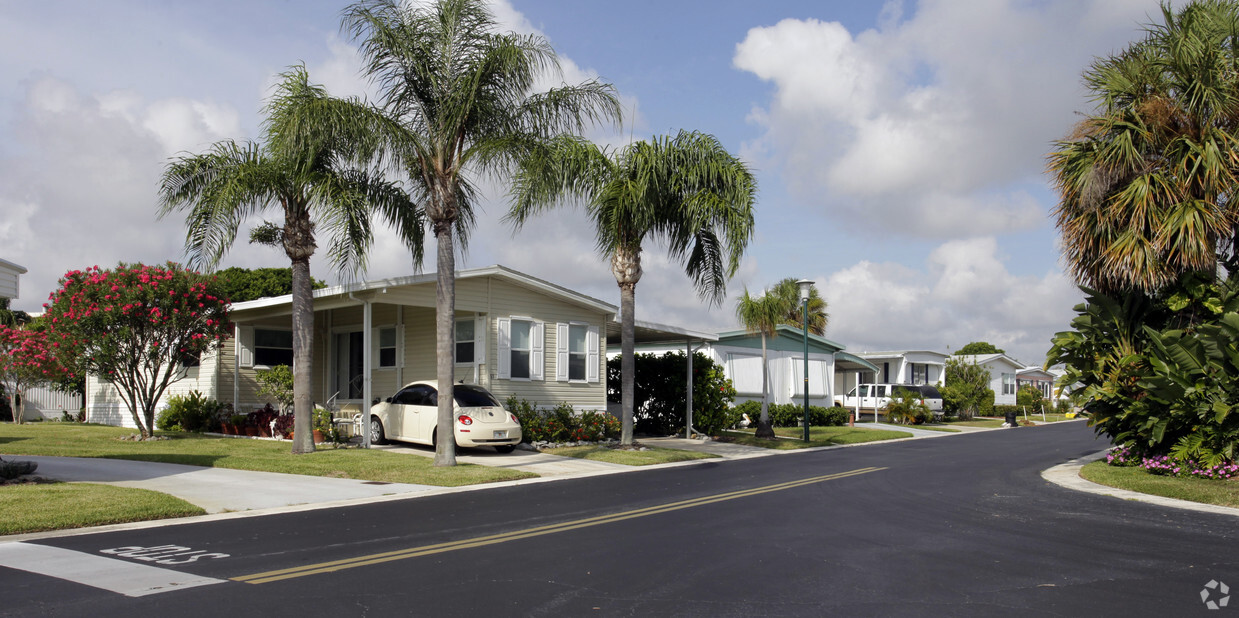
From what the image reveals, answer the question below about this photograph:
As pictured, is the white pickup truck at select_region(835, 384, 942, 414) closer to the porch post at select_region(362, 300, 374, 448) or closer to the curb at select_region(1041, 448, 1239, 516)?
the curb at select_region(1041, 448, 1239, 516)

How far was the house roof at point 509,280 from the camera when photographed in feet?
62.7

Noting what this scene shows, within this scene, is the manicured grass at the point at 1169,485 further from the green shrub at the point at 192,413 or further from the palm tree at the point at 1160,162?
the green shrub at the point at 192,413

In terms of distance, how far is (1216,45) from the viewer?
14000mm

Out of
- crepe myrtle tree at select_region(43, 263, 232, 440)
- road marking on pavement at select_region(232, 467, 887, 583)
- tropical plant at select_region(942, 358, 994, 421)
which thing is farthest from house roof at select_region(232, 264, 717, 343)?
tropical plant at select_region(942, 358, 994, 421)

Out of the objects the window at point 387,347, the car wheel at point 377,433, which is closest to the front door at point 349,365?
the window at point 387,347

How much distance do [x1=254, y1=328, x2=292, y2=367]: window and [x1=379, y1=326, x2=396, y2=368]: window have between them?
3.42m

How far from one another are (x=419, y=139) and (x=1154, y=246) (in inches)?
487

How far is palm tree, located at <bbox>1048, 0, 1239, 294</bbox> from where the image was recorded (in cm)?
1350

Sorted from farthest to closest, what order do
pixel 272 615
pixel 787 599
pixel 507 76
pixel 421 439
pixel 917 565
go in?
1. pixel 421 439
2. pixel 507 76
3. pixel 917 565
4. pixel 787 599
5. pixel 272 615

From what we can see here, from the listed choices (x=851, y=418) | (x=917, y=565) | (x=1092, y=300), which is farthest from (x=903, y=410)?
(x=917, y=565)

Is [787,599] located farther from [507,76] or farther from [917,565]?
[507,76]

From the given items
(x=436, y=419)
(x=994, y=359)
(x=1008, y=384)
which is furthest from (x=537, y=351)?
(x=1008, y=384)

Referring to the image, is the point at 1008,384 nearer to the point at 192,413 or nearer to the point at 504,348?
the point at 504,348

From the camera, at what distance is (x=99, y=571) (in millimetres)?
7094
